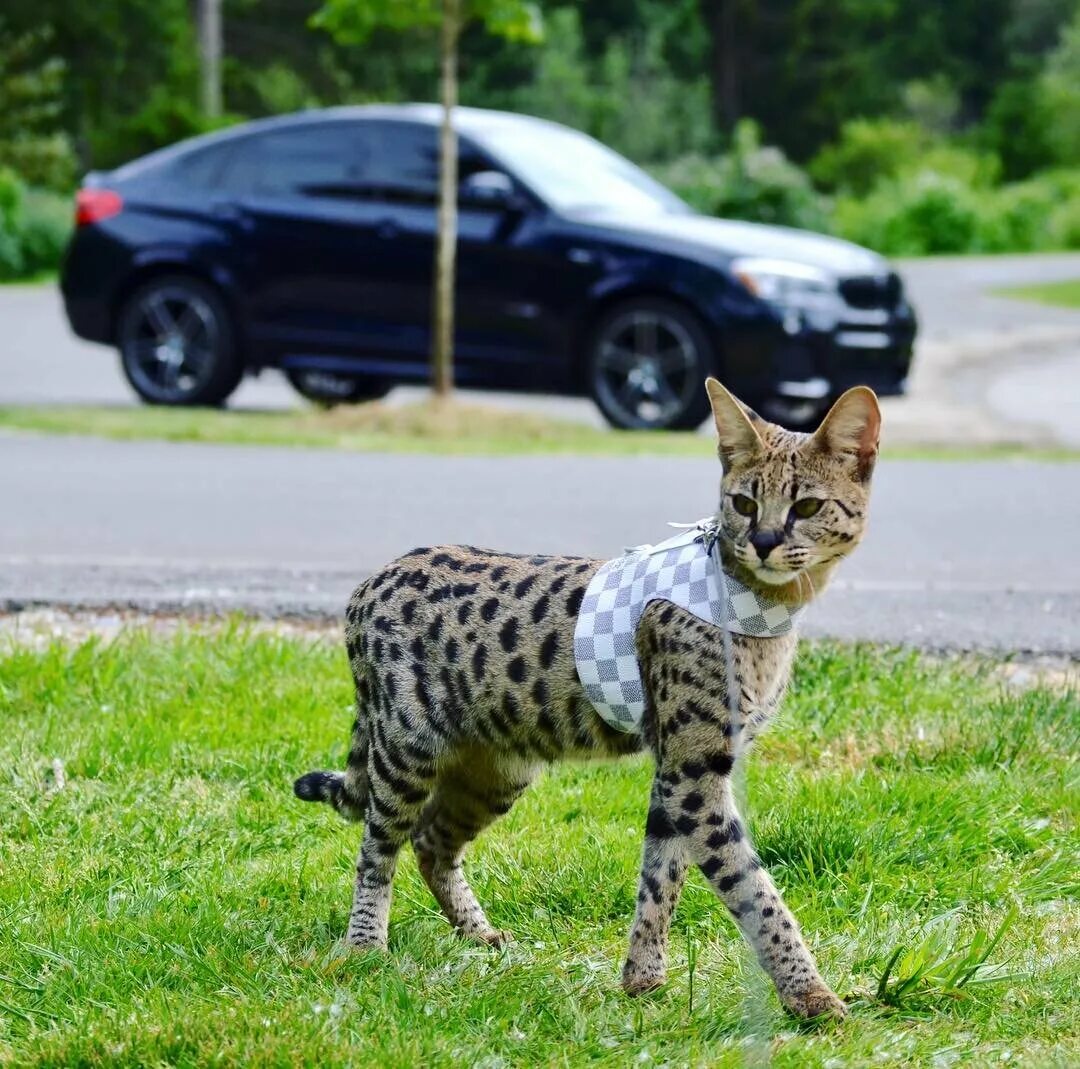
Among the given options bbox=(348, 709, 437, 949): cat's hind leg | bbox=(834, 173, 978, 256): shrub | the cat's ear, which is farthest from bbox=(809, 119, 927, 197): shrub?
the cat's ear

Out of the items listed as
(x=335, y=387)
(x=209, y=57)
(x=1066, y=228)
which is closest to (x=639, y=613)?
(x=335, y=387)

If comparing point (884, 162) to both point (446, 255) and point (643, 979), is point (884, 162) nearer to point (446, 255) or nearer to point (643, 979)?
point (446, 255)

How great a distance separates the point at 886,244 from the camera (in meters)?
35.6

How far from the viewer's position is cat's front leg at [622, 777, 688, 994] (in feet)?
12.8

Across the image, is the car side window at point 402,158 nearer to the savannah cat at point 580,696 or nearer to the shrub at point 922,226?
the savannah cat at point 580,696

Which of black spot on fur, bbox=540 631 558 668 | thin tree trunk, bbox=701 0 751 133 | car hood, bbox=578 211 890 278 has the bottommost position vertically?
black spot on fur, bbox=540 631 558 668

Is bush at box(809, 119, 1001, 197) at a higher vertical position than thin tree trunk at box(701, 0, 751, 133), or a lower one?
lower

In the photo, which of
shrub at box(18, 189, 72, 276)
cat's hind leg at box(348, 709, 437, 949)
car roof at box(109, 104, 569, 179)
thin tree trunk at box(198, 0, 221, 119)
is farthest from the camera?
thin tree trunk at box(198, 0, 221, 119)

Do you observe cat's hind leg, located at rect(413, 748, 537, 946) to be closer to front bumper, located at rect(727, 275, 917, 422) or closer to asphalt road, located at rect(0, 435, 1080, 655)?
asphalt road, located at rect(0, 435, 1080, 655)

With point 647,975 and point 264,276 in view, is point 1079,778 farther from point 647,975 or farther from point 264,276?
point 264,276

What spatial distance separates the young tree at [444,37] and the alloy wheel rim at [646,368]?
3.69 ft

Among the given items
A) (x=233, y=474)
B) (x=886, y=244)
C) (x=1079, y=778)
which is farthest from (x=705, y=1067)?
(x=886, y=244)

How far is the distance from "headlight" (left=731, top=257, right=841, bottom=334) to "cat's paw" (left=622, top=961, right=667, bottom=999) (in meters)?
8.64

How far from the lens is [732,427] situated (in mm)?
3785
